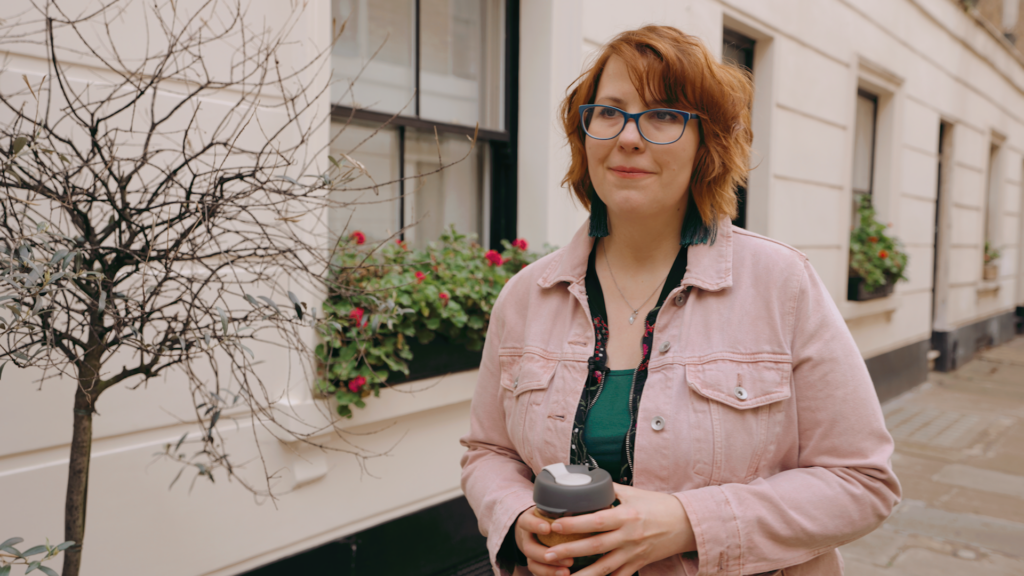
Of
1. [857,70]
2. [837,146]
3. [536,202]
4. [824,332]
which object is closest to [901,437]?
[837,146]

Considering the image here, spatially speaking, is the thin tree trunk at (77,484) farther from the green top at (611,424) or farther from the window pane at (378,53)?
the window pane at (378,53)

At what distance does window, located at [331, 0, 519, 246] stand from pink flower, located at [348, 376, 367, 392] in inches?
25.4

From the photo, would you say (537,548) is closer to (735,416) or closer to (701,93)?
(735,416)

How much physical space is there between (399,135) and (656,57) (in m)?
2.02

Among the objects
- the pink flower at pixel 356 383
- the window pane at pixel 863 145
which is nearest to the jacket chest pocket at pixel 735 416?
the pink flower at pixel 356 383

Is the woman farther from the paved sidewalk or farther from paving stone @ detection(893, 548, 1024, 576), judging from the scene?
the paved sidewalk

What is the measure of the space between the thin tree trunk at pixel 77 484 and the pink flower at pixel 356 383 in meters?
1.03

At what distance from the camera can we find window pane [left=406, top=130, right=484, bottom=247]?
3.32 m

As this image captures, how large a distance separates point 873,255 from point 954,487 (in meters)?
2.53

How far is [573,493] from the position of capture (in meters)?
1.10

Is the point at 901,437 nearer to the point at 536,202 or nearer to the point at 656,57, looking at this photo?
the point at 536,202

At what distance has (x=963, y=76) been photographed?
8.82m

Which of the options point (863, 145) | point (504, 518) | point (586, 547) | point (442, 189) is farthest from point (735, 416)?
point (863, 145)

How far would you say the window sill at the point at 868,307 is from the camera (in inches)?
247
